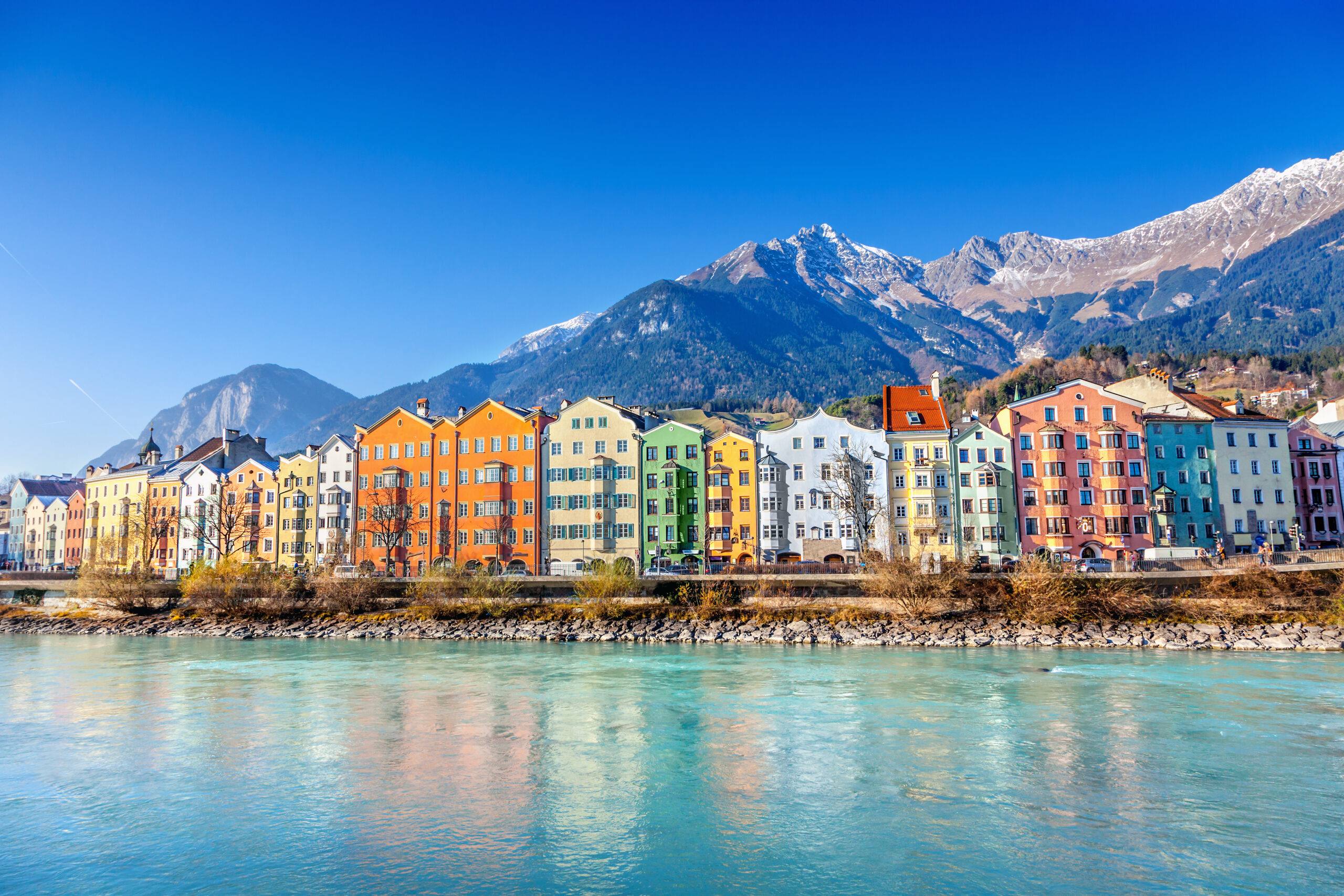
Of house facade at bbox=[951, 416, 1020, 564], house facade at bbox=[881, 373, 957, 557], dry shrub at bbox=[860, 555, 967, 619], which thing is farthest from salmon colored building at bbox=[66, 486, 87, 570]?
house facade at bbox=[951, 416, 1020, 564]

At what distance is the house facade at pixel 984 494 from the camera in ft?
210

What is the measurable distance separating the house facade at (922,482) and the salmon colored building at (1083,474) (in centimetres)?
551

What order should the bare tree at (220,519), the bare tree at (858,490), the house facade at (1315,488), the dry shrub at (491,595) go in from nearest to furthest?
the dry shrub at (491,595) → the bare tree at (858,490) → the house facade at (1315,488) → the bare tree at (220,519)

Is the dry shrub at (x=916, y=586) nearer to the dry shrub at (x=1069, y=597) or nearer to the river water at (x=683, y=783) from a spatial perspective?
the dry shrub at (x=1069, y=597)

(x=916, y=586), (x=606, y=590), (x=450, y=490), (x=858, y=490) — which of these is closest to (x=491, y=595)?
(x=606, y=590)

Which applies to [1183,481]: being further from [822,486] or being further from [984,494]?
[822,486]

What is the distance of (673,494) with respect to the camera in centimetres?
6994

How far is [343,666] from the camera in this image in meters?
38.3

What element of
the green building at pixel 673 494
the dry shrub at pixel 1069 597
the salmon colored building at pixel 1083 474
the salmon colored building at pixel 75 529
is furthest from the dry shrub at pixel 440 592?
the salmon colored building at pixel 75 529

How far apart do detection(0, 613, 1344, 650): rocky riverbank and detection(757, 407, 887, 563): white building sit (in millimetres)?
18359

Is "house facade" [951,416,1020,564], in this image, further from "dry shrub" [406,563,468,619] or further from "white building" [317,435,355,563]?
"white building" [317,435,355,563]

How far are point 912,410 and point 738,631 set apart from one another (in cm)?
3037

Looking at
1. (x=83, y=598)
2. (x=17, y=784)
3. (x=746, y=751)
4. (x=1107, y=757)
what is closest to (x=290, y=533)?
(x=83, y=598)

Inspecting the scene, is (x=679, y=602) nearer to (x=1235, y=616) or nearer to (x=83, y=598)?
(x=1235, y=616)
